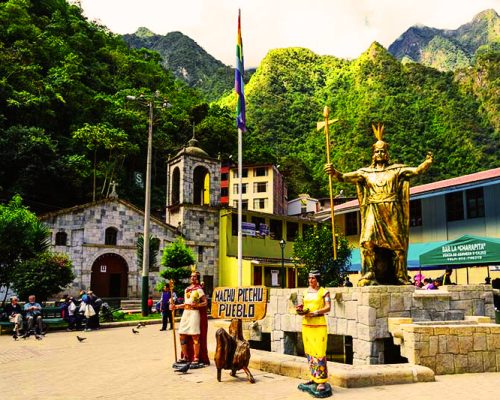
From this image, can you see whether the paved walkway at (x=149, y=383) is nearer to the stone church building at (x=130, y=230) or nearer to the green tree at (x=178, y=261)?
the green tree at (x=178, y=261)

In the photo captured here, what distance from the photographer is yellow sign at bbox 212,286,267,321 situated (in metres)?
8.74

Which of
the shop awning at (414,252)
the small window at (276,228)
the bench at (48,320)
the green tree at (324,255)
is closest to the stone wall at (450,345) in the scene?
the shop awning at (414,252)

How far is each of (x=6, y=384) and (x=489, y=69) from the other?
313 feet

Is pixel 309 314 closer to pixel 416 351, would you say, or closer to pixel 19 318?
pixel 416 351

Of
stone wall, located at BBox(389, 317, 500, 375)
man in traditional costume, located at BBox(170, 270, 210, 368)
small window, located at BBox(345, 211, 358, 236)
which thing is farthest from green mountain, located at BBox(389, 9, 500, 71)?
man in traditional costume, located at BBox(170, 270, 210, 368)

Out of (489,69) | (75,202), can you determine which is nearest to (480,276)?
(75,202)

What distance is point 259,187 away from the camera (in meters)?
61.6

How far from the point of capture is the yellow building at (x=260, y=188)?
6106 centimetres

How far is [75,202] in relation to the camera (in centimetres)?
4269

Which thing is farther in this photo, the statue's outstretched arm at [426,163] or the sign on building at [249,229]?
the sign on building at [249,229]

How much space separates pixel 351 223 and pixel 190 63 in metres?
124

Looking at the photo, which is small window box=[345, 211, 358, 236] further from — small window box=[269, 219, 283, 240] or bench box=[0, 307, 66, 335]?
bench box=[0, 307, 66, 335]

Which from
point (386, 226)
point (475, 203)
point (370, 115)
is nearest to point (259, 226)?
point (475, 203)

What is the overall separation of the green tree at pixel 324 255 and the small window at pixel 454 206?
5526 millimetres
